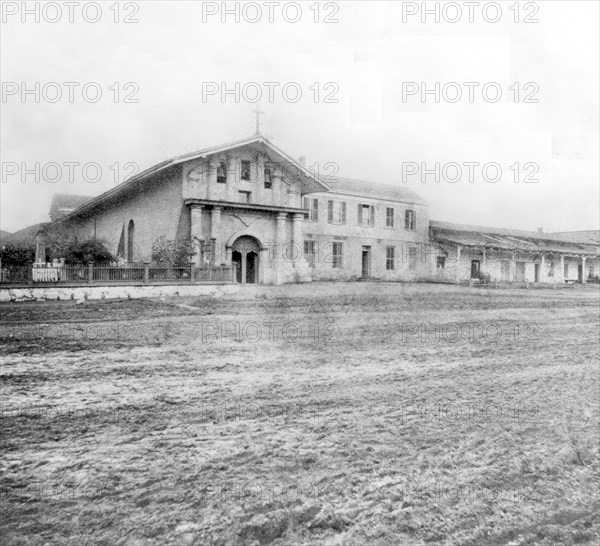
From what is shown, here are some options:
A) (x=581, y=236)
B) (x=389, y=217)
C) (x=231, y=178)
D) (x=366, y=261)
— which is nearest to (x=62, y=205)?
(x=231, y=178)

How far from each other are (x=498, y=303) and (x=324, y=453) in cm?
461

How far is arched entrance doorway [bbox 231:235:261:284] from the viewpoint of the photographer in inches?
408

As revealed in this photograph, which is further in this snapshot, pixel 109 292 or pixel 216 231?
pixel 216 231

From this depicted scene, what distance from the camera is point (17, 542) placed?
197 centimetres

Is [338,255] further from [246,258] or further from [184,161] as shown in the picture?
[184,161]

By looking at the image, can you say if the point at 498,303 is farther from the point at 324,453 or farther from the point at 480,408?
the point at 324,453

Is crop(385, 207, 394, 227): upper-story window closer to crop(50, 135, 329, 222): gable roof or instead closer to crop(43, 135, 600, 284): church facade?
crop(43, 135, 600, 284): church facade

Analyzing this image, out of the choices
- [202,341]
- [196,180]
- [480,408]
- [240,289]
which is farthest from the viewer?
[196,180]

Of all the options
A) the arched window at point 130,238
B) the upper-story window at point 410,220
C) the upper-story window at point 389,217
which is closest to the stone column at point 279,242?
the upper-story window at point 410,220

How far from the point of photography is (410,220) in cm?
1266

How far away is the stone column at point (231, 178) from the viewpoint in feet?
29.7

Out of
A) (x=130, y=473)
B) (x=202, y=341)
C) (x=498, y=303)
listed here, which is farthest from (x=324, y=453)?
(x=498, y=303)

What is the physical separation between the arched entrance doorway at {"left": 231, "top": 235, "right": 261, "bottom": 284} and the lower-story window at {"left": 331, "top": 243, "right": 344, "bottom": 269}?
176 inches

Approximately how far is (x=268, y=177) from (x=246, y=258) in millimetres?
2057
